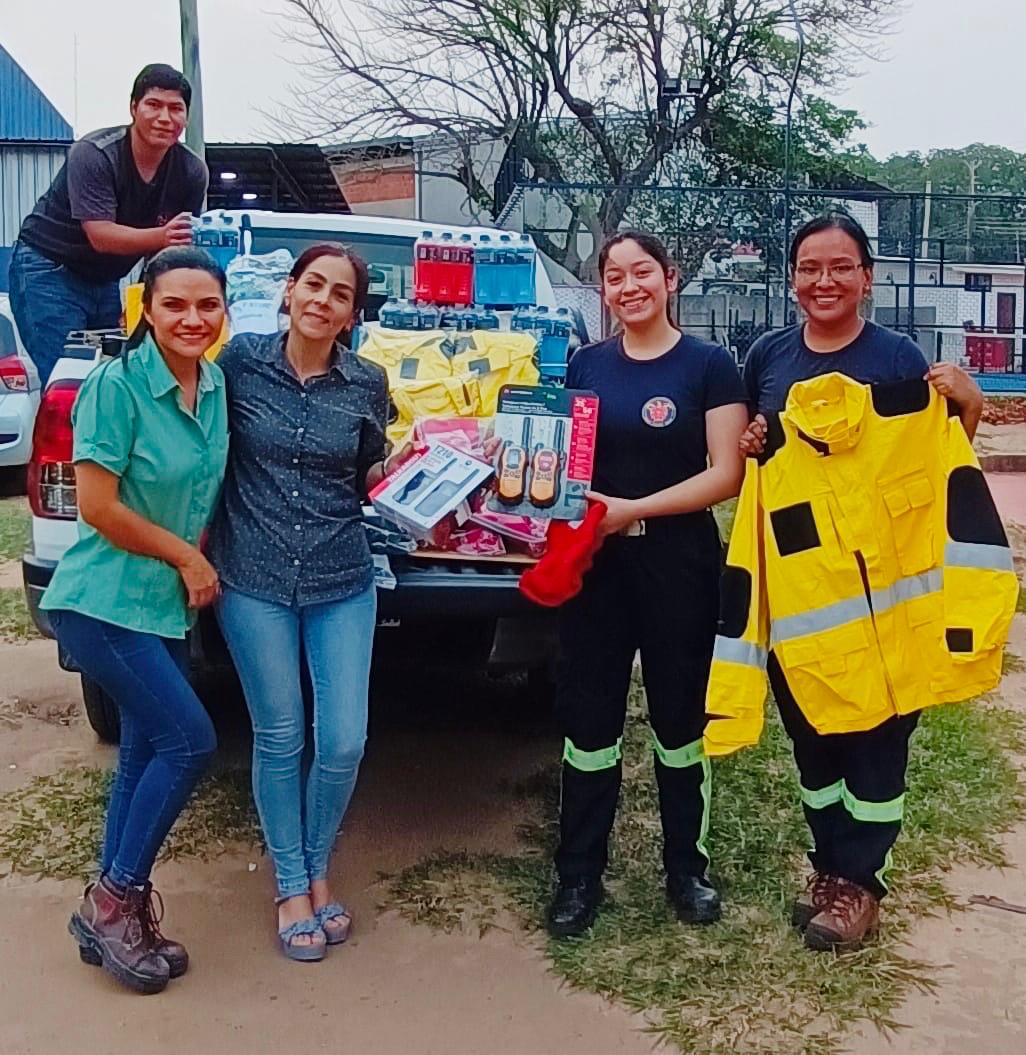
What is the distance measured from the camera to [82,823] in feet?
13.4

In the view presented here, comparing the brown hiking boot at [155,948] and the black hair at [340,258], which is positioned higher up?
the black hair at [340,258]

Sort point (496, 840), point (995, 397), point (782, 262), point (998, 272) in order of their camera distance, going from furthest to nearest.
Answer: point (998, 272), point (995, 397), point (782, 262), point (496, 840)

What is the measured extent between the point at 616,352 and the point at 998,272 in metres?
18.7

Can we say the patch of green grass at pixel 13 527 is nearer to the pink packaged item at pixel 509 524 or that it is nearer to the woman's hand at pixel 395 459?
the woman's hand at pixel 395 459

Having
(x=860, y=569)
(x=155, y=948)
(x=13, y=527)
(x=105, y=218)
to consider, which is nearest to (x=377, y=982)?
(x=155, y=948)

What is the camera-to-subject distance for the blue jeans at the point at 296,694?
124 inches

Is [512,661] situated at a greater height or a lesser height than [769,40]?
lesser

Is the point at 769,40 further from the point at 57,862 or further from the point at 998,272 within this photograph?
the point at 57,862

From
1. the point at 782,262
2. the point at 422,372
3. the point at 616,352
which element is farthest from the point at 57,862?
the point at 782,262

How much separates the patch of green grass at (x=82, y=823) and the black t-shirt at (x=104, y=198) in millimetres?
1829

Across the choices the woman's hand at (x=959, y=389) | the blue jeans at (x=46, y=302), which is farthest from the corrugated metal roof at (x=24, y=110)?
the woman's hand at (x=959, y=389)

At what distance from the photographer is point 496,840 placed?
13.1 ft

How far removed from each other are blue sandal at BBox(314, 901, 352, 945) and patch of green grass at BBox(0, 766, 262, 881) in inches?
25.1

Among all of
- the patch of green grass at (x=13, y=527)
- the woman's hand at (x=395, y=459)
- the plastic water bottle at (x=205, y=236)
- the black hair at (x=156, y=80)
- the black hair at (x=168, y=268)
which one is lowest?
the patch of green grass at (x=13, y=527)
